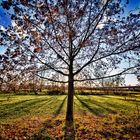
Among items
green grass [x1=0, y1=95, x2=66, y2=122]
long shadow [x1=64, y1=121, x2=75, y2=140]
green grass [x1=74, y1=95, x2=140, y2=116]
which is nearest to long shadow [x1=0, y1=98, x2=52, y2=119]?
green grass [x1=0, y1=95, x2=66, y2=122]

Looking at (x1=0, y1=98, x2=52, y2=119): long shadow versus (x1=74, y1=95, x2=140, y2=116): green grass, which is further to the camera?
(x1=74, y1=95, x2=140, y2=116): green grass

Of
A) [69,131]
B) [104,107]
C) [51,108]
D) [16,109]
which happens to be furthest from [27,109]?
[69,131]

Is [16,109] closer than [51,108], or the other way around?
[16,109]

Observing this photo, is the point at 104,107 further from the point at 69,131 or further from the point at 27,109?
the point at 69,131

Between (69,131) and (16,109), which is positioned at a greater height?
(16,109)

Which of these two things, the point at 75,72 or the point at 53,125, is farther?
the point at 75,72

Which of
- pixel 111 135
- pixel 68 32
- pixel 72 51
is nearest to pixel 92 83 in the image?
pixel 72 51

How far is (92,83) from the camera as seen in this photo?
1488cm

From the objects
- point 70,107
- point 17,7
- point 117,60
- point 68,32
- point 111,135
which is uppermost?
point 17,7

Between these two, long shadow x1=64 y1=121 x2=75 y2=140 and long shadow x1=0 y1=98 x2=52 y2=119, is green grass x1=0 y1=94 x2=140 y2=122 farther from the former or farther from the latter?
long shadow x1=64 y1=121 x2=75 y2=140

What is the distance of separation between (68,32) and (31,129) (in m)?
5.69

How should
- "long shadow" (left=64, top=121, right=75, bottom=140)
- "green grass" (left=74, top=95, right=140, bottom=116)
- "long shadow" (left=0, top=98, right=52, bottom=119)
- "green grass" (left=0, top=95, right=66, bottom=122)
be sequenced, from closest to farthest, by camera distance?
1. "long shadow" (left=64, top=121, right=75, bottom=140)
2. "green grass" (left=0, top=95, right=66, bottom=122)
3. "long shadow" (left=0, top=98, right=52, bottom=119)
4. "green grass" (left=74, top=95, right=140, bottom=116)

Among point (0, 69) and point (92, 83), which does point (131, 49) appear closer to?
point (92, 83)

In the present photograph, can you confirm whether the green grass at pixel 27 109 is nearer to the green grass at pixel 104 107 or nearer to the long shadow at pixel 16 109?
the long shadow at pixel 16 109
